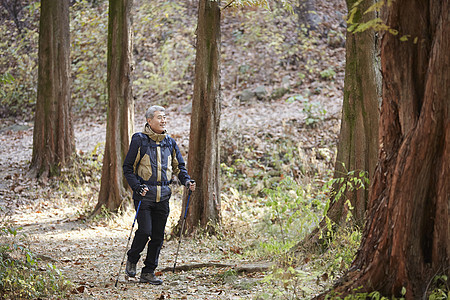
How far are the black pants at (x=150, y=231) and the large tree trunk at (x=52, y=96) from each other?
25.1 ft

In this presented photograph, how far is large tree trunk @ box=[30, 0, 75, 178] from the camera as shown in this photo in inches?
507

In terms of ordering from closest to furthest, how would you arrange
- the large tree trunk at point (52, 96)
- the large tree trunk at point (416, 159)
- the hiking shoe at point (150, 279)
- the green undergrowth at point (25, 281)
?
the large tree trunk at point (416, 159) → the green undergrowth at point (25, 281) → the hiking shoe at point (150, 279) → the large tree trunk at point (52, 96)

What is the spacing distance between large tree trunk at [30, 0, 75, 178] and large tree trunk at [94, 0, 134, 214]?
335 centimetres

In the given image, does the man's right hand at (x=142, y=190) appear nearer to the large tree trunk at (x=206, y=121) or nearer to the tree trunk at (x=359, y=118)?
the tree trunk at (x=359, y=118)

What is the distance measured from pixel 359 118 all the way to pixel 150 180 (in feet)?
8.64

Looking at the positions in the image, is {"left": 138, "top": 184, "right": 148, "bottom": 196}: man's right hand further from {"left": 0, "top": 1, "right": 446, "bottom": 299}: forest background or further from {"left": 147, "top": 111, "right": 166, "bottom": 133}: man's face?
{"left": 0, "top": 1, "right": 446, "bottom": 299}: forest background

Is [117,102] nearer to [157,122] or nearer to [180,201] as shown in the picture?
[180,201]

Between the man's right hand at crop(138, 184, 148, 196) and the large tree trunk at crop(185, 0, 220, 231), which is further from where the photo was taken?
the large tree trunk at crop(185, 0, 220, 231)

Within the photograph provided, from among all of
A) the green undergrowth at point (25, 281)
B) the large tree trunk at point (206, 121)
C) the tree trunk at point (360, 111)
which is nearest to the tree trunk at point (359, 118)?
the tree trunk at point (360, 111)

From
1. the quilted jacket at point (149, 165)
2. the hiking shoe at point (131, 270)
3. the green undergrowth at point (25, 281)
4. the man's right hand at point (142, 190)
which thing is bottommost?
the hiking shoe at point (131, 270)

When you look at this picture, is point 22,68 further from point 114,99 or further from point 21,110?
point 114,99

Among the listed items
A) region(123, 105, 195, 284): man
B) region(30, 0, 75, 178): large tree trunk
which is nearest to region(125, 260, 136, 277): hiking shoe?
region(123, 105, 195, 284): man

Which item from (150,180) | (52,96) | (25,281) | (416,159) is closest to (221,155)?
(52,96)

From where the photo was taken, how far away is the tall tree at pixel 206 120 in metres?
8.30
